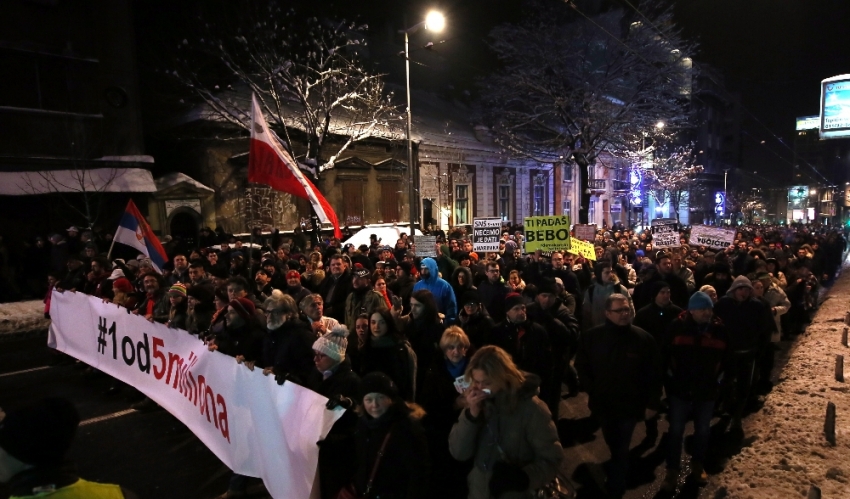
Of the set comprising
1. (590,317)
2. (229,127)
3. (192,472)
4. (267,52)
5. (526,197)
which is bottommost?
(192,472)

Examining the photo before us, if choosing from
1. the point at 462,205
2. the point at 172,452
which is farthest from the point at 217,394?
the point at 462,205

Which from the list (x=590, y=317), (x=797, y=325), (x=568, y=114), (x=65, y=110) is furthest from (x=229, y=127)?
(x=797, y=325)

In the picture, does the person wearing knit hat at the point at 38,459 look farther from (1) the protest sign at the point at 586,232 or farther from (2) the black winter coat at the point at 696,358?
(1) the protest sign at the point at 586,232

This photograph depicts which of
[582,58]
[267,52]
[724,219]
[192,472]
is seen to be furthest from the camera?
[724,219]

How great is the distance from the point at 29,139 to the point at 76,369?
988 centimetres

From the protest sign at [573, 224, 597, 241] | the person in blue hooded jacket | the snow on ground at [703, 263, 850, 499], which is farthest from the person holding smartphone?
the protest sign at [573, 224, 597, 241]

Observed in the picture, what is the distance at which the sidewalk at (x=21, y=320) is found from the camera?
1012 cm

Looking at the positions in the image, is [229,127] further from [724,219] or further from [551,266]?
[724,219]

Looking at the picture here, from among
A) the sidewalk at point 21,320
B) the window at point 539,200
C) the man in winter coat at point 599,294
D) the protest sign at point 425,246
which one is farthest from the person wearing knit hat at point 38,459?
the window at point 539,200

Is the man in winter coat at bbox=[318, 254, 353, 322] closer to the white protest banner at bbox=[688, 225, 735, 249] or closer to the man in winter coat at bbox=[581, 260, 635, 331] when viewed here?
the man in winter coat at bbox=[581, 260, 635, 331]

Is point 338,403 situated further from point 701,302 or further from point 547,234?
point 547,234

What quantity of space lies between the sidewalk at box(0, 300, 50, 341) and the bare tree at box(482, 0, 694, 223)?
1820 cm

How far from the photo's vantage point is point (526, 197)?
32438 millimetres

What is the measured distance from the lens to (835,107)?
16.5 m
